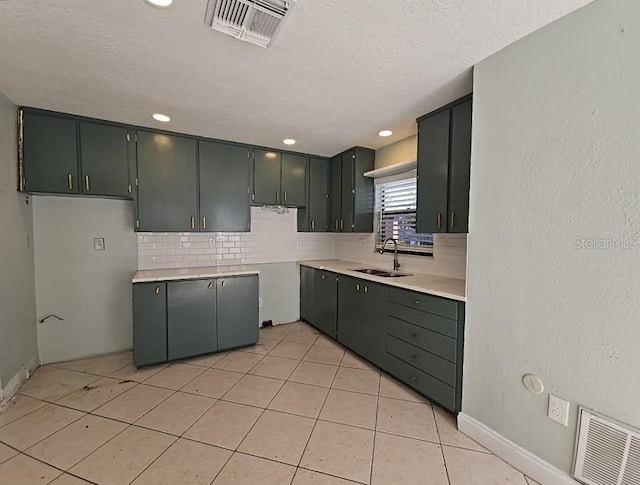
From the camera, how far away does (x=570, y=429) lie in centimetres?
142

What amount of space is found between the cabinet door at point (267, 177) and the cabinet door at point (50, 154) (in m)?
1.77

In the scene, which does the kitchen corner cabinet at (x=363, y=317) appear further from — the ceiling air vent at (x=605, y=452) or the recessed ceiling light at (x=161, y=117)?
the recessed ceiling light at (x=161, y=117)

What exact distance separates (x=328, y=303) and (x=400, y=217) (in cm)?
137

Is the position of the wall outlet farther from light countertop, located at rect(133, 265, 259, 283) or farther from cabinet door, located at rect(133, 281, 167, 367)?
cabinet door, located at rect(133, 281, 167, 367)

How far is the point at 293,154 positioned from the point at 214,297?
2086mm

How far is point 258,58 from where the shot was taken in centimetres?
176

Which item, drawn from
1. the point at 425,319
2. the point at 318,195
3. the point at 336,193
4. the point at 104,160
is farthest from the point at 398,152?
the point at 104,160

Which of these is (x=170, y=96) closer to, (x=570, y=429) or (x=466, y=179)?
(x=466, y=179)

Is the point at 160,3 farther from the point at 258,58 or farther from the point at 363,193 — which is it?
the point at 363,193

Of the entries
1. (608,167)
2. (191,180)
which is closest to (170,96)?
(191,180)

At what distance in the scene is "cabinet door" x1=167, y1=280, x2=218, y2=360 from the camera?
9.44ft

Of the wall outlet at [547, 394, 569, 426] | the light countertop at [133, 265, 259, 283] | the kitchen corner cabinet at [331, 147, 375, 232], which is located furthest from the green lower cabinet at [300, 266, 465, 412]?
the light countertop at [133, 265, 259, 283]

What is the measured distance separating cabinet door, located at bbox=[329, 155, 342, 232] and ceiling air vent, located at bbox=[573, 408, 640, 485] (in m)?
2.96

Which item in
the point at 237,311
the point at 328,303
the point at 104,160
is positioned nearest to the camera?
the point at 104,160
